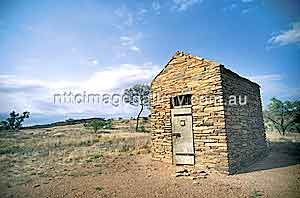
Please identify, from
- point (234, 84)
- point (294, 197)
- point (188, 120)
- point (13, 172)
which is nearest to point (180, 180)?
point (188, 120)

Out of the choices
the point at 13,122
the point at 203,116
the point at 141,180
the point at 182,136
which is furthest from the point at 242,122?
the point at 13,122

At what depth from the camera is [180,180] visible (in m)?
8.40

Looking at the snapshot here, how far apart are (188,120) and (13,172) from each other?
8563 millimetres

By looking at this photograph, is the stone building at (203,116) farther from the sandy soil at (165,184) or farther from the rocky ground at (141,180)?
the sandy soil at (165,184)

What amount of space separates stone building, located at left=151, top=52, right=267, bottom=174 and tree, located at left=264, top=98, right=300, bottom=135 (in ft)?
54.3

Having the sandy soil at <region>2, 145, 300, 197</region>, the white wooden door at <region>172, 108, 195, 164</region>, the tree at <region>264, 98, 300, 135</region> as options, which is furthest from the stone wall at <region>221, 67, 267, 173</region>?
the tree at <region>264, 98, 300, 135</region>

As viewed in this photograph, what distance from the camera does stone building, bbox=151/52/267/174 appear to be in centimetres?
923

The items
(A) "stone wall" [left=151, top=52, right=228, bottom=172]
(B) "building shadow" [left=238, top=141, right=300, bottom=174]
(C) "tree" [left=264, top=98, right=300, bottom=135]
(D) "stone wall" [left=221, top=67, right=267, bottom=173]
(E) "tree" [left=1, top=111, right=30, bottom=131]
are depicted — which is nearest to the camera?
(A) "stone wall" [left=151, top=52, right=228, bottom=172]

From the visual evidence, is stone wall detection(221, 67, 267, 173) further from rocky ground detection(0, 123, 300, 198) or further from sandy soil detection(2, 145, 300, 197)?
sandy soil detection(2, 145, 300, 197)

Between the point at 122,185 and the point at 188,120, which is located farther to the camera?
the point at 188,120

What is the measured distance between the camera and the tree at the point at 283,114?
84.8 ft

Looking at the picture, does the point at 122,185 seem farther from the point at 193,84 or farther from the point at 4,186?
the point at 193,84

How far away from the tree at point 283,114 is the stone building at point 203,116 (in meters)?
16.5

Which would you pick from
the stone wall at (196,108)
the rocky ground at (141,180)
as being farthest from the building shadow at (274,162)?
the stone wall at (196,108)
